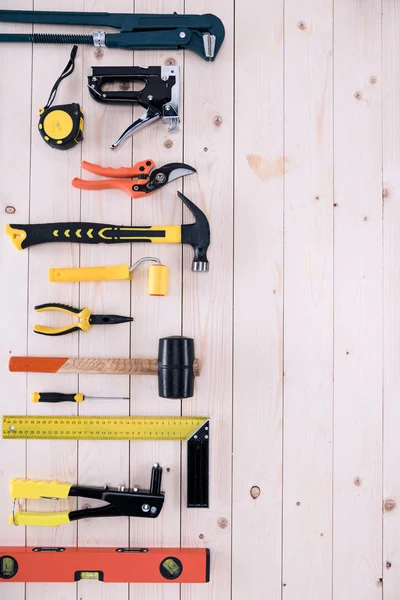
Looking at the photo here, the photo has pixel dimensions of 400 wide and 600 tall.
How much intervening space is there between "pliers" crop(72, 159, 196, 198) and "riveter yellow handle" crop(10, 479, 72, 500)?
33.9 inches

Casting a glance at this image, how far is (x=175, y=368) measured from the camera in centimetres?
120

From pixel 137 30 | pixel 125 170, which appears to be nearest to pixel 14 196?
pixel 125 170

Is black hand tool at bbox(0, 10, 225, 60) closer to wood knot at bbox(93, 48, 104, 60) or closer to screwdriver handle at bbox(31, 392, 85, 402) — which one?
→ wood knot at bbox(93, 48, 104, 60)

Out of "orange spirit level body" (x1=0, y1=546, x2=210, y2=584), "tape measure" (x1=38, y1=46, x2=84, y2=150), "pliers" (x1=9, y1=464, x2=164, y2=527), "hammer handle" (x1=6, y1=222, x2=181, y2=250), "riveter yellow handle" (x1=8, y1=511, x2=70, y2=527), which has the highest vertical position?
"tape measure" (x1=38, y1=46, x2=84, y2=150)

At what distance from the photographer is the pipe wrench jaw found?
4.19 feet

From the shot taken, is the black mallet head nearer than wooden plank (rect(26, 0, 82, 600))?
Yes

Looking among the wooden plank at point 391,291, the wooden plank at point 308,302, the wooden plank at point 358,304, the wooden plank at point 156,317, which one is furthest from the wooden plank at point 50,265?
the wooden plank at point 391,291

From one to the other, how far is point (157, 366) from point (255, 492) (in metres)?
0.48

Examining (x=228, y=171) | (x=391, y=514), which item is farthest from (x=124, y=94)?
(x=391, y=514)

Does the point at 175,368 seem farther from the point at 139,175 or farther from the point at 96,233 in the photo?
the point at 139,175

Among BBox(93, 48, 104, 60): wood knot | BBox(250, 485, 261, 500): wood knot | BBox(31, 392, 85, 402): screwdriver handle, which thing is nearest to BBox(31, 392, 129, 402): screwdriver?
BBox(31, 392, 85, 402): screwdriver handle

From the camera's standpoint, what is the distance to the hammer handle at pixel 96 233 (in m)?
1.28

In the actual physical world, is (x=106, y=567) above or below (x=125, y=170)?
below

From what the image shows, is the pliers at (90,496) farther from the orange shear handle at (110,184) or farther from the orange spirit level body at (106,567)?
the orange shear handle at (110,184)
